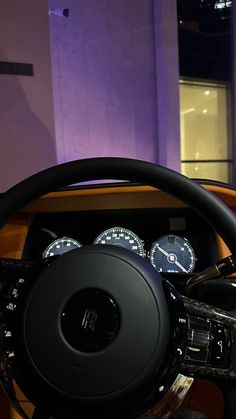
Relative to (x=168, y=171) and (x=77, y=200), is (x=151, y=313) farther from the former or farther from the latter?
(x=77, y=200)

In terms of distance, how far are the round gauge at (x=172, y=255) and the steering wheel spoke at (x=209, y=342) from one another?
0.84 meters

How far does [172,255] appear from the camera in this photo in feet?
5.14

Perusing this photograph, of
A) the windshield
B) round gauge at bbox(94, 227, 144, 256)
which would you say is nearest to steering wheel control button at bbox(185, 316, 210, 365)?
round gauge at bbox(94, 227, 144, 256)

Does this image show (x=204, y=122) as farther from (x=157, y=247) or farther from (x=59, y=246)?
(x=59, y=246)

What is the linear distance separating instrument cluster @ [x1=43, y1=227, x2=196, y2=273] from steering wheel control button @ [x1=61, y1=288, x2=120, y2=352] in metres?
0.90

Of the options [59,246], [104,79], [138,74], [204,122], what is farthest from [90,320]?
[204,122]

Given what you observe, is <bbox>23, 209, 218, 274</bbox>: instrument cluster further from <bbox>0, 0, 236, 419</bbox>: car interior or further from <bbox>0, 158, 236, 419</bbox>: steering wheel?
<bbox>0, 158, 236, 419</bbox>: steering wheel

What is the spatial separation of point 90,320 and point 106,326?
22mm

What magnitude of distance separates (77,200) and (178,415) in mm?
829

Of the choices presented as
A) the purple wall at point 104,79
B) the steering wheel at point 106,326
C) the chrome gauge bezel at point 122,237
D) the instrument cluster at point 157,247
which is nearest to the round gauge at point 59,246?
the instrument cluster at point 157,247

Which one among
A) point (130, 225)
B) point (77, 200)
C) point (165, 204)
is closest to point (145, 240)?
point (130, 225)

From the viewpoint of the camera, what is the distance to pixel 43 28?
500 cm

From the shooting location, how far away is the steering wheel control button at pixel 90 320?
0.61 m

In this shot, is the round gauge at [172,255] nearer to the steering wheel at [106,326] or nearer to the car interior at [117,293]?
the car interior at [117,293]
